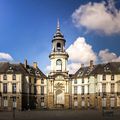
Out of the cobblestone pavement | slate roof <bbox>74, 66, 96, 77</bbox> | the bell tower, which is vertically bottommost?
the cobblestone pavement

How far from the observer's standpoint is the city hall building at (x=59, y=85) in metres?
78.0

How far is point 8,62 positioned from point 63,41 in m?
17.5

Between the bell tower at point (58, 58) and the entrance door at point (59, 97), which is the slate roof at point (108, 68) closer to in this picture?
the bell tower at point (58, 58)

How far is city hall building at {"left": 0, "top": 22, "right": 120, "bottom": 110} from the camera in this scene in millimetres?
78000

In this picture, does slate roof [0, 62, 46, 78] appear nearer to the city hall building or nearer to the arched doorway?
the city hall building

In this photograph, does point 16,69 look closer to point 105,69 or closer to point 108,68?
point 105,69


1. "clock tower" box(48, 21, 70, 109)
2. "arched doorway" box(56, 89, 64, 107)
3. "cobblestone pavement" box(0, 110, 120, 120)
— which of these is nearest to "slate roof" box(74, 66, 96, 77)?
"clock tower" box(48, 21, 70, 109)

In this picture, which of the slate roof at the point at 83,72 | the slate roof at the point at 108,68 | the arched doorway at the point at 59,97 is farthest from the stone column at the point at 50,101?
the slate roof at the point at 108,68

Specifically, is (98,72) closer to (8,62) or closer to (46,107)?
(46,107)

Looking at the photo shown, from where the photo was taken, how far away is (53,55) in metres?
88.9

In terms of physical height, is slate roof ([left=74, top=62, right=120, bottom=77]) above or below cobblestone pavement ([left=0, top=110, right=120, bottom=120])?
above

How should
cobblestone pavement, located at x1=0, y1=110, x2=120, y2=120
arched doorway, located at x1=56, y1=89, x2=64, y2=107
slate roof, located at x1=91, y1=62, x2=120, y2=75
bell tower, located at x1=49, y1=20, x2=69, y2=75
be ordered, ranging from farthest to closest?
bell tower, located at x1=49, y1=20, x2=69, y2=75, arched doorway, located at x1=56, y1=89, x2=64, y2=107, slate roof, located at x1=91, y1=62, x2=120, y2=75, cobblestone pavement, located at x1=0, y1=110, x2=120, y2=120

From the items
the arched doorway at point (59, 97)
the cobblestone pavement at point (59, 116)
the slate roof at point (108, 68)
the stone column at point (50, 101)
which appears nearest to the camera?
the cobblestone pavement at point (59, 116)

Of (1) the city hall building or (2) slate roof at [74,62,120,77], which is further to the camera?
(2) slate roof at [74,62,120,77]
